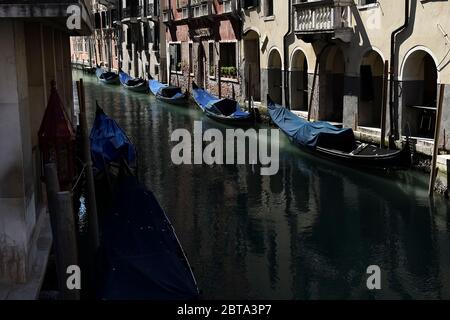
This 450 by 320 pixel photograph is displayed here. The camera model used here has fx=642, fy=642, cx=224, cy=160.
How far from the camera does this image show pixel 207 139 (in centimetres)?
1592

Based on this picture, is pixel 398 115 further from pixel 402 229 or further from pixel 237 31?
pixel 237 31

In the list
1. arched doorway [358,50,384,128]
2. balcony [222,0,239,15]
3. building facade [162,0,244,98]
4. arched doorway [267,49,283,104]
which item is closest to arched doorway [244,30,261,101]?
building facade [162,0,244,98]

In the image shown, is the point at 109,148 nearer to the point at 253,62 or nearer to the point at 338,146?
the point at 338,146

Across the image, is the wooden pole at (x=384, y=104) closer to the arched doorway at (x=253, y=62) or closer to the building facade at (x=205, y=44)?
the arched doorway at (x=253, y=62)

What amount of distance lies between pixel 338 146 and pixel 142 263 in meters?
8.11

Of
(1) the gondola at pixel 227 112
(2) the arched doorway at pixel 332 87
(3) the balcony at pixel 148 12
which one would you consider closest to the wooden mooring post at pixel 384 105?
(2) the arched doorway at pixel 332 87

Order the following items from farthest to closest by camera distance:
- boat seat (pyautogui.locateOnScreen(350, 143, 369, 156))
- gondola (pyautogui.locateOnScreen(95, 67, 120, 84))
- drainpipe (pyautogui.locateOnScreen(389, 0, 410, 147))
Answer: gondola (pyautogui.locateOnScreen(95, 67, 120, 84))
drainpipe (pyautogui.locateOnScreen(389, 0, 410, 147))
boat seat (pyautogui.locateOnScreen(350, 143, 369, 156))

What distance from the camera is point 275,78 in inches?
738

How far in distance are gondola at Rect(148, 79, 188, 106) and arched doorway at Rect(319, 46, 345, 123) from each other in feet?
26.9

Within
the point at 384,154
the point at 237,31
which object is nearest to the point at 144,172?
the point at 384,154

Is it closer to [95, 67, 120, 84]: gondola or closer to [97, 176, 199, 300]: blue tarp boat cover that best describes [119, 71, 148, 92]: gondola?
[95, 67, 120, 84]: gondola

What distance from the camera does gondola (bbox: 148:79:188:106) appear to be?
23.2m
